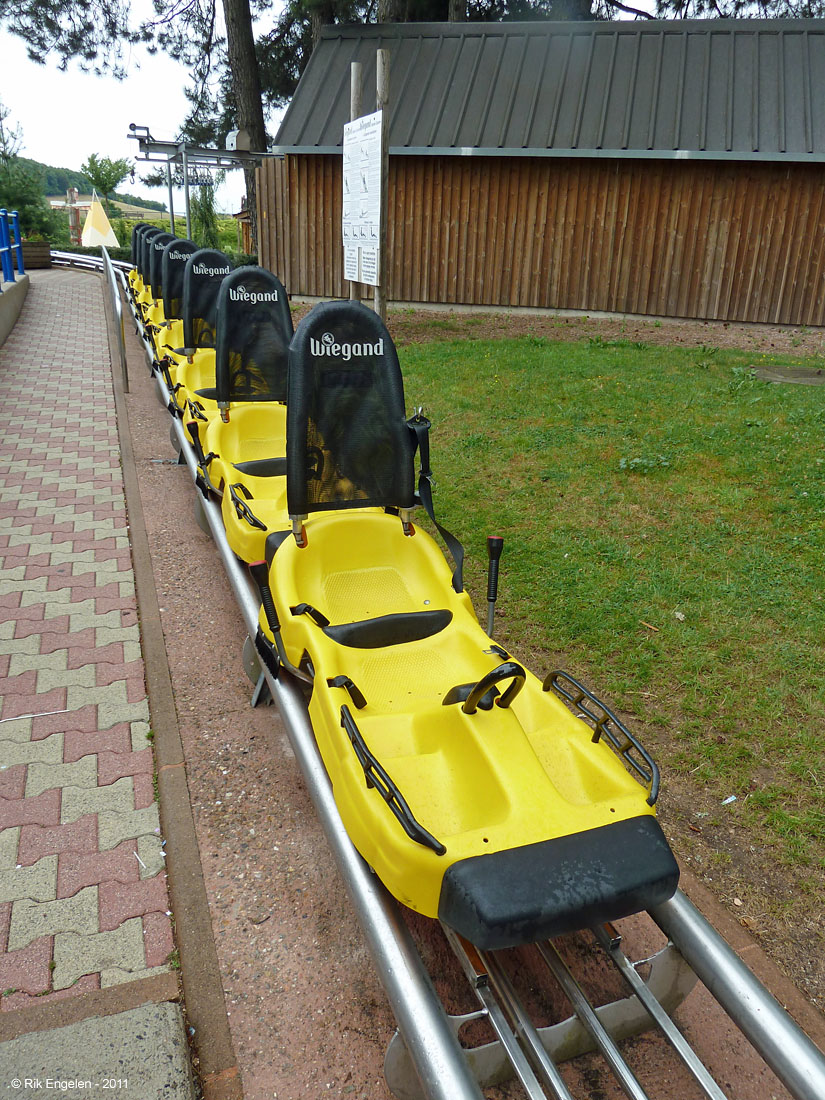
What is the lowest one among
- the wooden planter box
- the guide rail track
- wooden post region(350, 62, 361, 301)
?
the guide rail track

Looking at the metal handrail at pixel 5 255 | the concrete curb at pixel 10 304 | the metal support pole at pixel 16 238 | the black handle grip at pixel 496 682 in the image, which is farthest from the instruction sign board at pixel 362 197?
the metal support pole at pixel 16 238

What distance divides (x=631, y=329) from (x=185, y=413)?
7795 mm

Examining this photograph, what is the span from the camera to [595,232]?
12.1 metres

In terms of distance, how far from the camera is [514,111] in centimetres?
1191

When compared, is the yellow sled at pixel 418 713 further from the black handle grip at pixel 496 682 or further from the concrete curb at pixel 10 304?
the concrete curb at pixel 10 304

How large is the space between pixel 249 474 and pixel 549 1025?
3.32m

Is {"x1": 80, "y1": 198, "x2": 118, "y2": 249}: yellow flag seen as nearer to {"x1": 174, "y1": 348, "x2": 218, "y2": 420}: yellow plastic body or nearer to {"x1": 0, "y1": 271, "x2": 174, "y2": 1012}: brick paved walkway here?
{"x1": 174, "y1": 348, "x2": 218, "y2": 420}: yellow plastic body

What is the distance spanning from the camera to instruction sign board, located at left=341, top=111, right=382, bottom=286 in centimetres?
506

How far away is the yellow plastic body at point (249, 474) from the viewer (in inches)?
153

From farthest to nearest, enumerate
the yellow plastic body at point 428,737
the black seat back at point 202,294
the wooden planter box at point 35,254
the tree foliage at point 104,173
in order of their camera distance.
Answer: the tree foliage at point 104,173 → the wooden planter box at point 35,254 → the black seat back at point 202,294 → the yellow plastic body at point 428,737

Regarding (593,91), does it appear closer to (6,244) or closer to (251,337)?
(251,337)

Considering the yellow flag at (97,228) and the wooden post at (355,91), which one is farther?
the yellow flag at (97,228)

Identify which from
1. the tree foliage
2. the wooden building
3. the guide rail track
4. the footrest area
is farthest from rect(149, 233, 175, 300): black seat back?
the tree foliage

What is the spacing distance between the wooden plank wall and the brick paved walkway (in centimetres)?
787
